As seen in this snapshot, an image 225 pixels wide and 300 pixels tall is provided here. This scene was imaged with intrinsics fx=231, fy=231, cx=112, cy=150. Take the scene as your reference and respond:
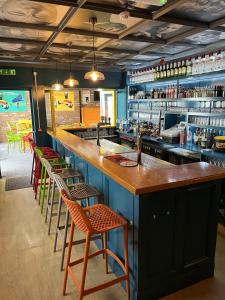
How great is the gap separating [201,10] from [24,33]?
7.10ft

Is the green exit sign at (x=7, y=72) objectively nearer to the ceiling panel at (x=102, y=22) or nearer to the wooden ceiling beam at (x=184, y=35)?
the ceiling panel at (x=102, y=22)

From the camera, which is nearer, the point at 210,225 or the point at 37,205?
the point at 210,225

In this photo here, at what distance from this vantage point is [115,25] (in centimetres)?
268

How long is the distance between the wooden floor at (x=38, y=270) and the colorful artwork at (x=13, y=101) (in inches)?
274

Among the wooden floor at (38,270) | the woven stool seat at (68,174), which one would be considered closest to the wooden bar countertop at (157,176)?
the woven stool seat at (68,174)

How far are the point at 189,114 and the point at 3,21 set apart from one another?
305cm

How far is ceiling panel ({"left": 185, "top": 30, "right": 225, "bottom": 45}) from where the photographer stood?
2979 mm

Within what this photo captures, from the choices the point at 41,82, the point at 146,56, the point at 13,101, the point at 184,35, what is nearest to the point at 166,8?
the point at 184,35

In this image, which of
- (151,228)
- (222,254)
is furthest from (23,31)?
(222,254)

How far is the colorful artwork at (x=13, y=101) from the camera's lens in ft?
29.8

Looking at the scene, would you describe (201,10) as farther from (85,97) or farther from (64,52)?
(85,97)

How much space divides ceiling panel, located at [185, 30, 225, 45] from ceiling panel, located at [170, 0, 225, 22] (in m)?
0.52

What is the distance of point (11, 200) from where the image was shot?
397 cm

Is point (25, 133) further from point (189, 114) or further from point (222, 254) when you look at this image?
point (222, 254)
